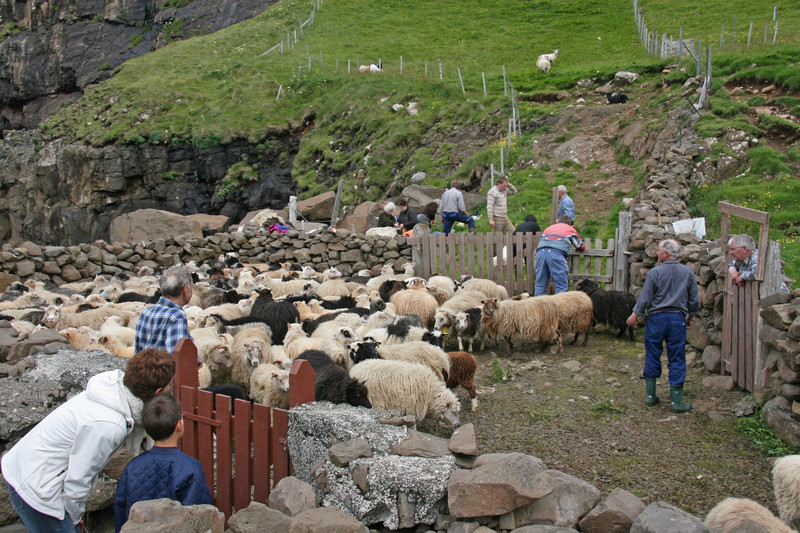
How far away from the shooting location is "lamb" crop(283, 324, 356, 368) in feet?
22.7

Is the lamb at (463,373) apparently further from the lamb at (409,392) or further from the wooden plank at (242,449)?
the wooden plank at (242,449)

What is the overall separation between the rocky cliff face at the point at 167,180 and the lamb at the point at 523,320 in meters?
22.4

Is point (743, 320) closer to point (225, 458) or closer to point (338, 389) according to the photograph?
point (338, 389)

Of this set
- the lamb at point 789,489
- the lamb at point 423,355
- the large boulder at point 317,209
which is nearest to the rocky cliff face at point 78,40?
the large boulder at point 317,209

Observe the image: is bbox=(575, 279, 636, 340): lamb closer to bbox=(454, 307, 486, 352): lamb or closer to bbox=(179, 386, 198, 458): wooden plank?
bbox=(454, 307, 486, 352): lamb

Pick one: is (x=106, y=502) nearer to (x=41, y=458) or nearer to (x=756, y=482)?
(x=41, y=458)

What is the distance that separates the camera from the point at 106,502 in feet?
15.1

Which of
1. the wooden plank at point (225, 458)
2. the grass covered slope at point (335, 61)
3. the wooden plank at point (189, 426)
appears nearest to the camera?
the wooden plank at point (225, 458)

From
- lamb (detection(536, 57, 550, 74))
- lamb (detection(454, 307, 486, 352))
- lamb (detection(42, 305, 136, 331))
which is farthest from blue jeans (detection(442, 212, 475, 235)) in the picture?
lamb (detection(536, 57, 550, 74))

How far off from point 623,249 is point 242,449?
8.31 m

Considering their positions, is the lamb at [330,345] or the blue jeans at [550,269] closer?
the lamb at [330,345]

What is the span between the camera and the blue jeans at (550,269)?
10.3 meters

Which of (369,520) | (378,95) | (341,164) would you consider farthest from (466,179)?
(369,520)

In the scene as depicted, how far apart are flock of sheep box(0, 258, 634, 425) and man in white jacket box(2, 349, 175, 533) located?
2.02 m
